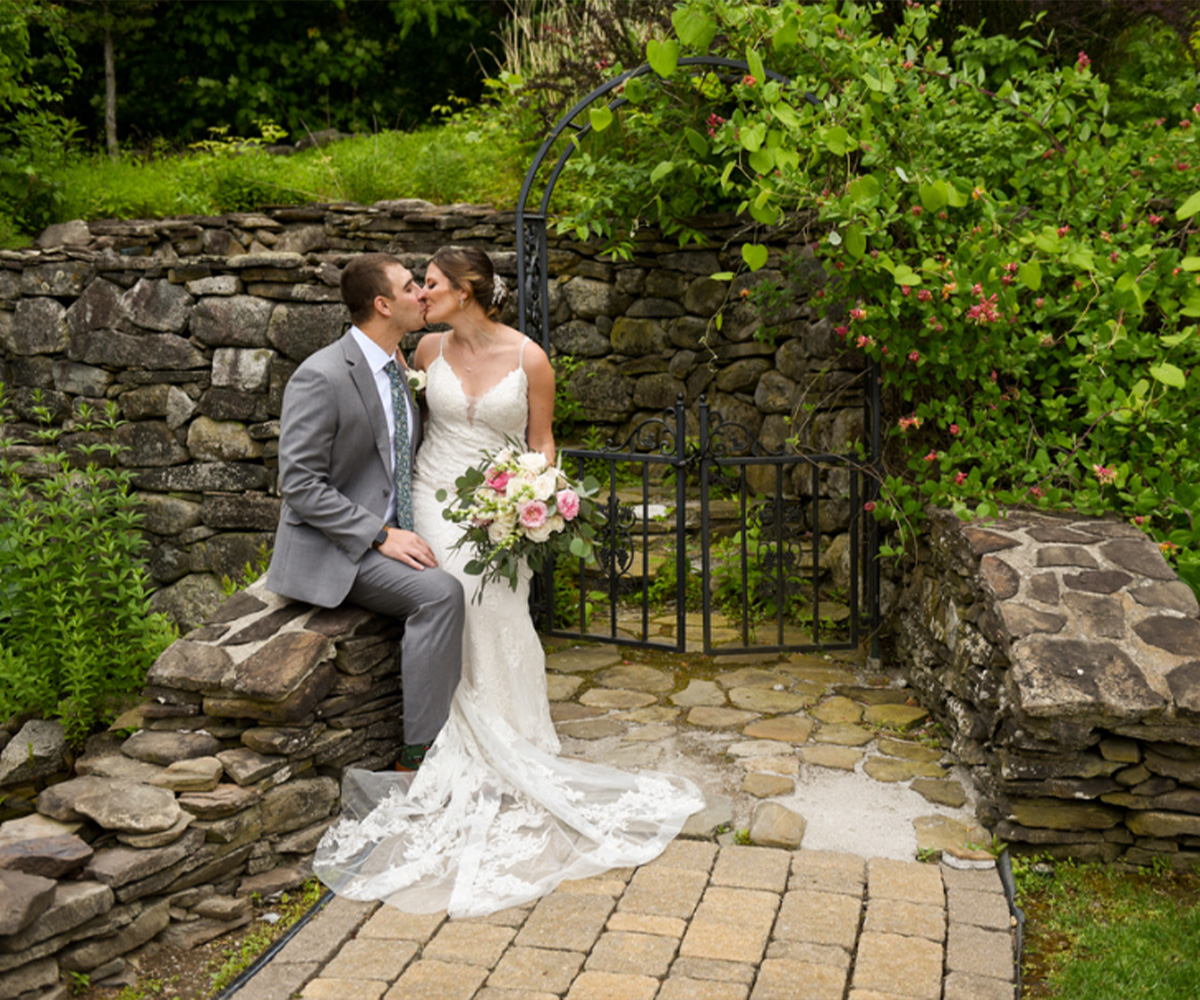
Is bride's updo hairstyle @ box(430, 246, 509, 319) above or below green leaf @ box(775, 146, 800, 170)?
below

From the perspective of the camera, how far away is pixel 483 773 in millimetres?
3635

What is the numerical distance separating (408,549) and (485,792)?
86 cm

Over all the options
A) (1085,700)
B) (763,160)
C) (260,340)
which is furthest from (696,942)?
(260,340)

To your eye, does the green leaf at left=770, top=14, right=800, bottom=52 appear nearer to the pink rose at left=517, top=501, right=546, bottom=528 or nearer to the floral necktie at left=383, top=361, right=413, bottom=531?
the floral necktie at left=383, top=361, right=413, bottom=531

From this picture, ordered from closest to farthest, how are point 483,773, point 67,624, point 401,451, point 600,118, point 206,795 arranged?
point 206,795 < point 483,773 < point 401,451 < point 600,118 < point 67,624

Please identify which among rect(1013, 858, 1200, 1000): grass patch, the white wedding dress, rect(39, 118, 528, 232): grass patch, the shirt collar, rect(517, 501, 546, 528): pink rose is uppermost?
rect(39, 118, 528, 232): grass patch

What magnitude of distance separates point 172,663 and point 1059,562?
300 cm

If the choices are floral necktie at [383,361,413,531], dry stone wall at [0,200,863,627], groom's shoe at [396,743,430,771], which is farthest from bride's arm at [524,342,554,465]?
dry stone wall at [0,200,863,627]

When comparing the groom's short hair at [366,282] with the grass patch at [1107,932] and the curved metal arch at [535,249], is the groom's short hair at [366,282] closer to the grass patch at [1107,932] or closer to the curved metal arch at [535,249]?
the curved metal arch at [535,249]

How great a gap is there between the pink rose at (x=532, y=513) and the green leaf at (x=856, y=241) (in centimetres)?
158

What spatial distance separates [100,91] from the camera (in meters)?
11.8

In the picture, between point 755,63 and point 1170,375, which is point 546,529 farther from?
point 1170,375

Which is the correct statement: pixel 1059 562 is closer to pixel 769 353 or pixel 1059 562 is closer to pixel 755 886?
pixel 755 886

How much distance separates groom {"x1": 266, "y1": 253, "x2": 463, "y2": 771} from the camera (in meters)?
3.65
